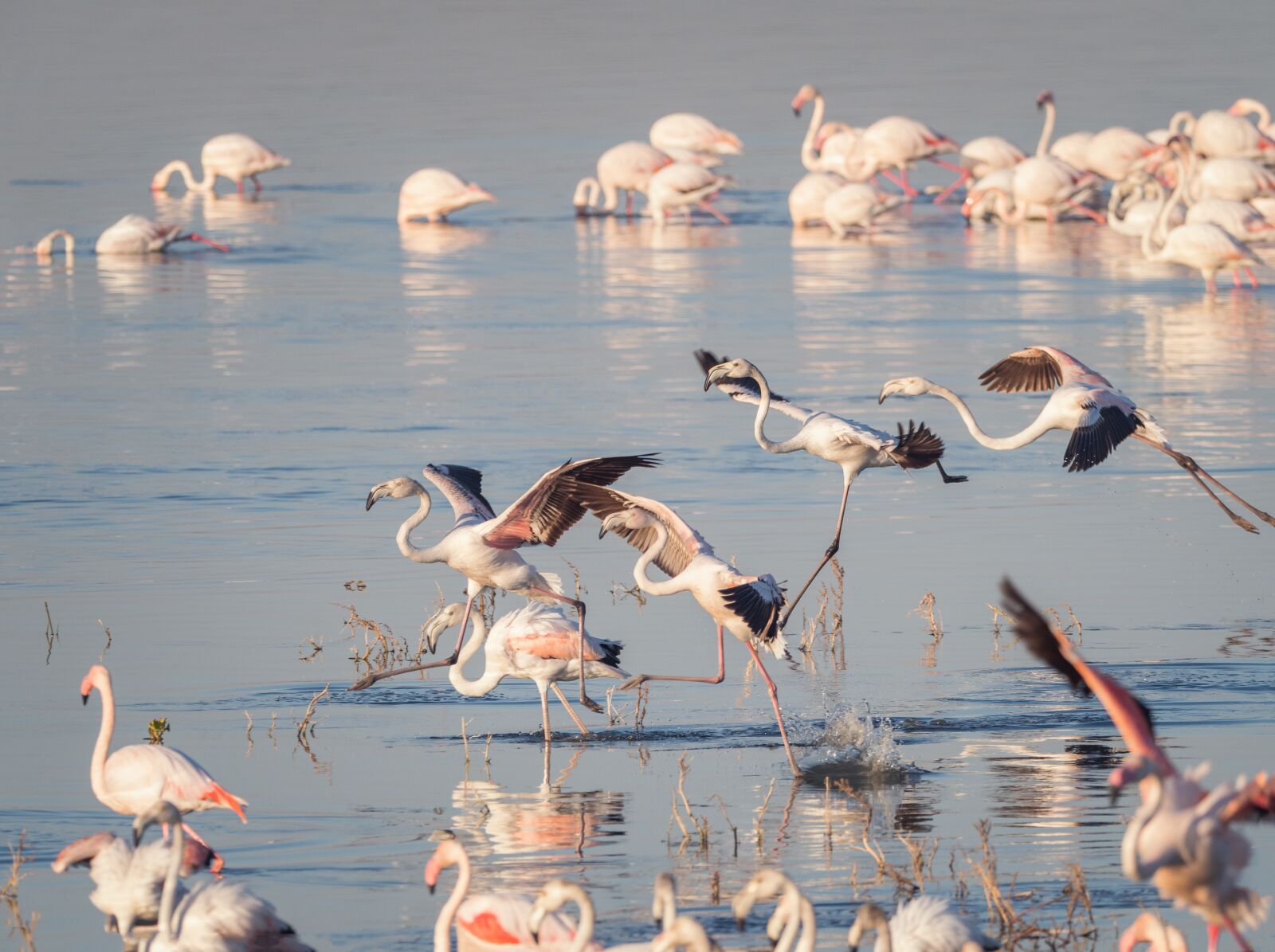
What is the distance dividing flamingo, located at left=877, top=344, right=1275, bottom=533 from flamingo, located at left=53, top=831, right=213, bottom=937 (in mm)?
4866

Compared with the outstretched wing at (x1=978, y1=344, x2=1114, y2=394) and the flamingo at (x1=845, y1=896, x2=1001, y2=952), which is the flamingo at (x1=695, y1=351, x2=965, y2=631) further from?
the flamingo at (x1=845, y1=896, x2=1001, y2=952)

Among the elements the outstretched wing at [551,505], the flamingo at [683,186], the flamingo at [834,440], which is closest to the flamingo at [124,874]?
the outstretched wing at [551,505]

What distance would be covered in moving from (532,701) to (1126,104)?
24487mm

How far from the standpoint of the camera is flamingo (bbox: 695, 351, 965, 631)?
9.83m

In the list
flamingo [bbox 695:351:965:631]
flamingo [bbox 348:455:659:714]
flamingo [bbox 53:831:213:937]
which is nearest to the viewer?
flamingo [bbox 53:831:213:937]

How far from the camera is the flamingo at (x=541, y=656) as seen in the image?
27.5 feet

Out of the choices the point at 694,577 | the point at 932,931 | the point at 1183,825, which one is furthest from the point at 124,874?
the point at 694,577

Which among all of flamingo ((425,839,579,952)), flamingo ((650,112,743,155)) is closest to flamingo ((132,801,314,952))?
flamingo ((425,839,579,952))

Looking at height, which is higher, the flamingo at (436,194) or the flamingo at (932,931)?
the flamingo at (436,194)

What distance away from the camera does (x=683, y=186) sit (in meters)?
23.3

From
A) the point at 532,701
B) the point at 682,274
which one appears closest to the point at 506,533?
the point at 532,701

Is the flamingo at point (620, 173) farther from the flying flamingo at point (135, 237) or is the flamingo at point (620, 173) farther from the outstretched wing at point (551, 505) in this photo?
the outstretched wing at point (551, 505)

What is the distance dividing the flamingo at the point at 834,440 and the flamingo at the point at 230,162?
1585 cm

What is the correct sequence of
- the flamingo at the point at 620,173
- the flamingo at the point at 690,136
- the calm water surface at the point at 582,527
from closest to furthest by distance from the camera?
1. the calm water surface at the point at 582,527
2. the flamingo at the point at 620,173
3. the flamingo at the point at 690,136
